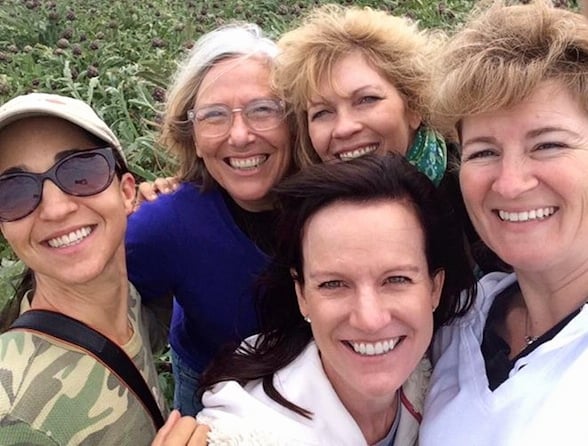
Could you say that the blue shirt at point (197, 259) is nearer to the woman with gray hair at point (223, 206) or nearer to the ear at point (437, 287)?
the woman with gray hair at point (223, 206)

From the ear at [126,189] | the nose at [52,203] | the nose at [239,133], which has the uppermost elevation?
the nose at [239,133]

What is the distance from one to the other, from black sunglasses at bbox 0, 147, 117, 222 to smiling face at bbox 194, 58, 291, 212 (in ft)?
2.57

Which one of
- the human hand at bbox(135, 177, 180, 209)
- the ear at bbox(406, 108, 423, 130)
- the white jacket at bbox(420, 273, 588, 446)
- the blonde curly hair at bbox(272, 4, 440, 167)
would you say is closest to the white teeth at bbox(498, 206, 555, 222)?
the white jacket at bbox(420, 273, 588, 446)

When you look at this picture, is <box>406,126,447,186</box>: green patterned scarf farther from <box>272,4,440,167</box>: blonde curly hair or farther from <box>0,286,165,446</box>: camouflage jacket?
<box>0,286,165,446</box>: camouflage jacket

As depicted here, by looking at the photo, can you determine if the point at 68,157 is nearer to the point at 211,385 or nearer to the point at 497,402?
the point at 211,385

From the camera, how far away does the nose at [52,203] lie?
93.8 inches

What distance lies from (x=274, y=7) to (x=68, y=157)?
26.0 feet

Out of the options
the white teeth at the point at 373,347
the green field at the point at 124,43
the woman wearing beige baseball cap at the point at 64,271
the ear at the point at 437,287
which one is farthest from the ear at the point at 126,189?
the green field at the point at 124,43

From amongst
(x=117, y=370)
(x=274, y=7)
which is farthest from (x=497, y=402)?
(x=274, y=7)

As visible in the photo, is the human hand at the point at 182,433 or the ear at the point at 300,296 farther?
the ear at the point at 300,296

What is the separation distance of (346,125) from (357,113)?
83 mm

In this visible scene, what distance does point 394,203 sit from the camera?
7.89 ft

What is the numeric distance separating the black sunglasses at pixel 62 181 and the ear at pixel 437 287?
1.14m

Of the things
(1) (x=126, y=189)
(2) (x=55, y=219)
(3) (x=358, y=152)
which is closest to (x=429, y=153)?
(3) (x=358, y=152)
